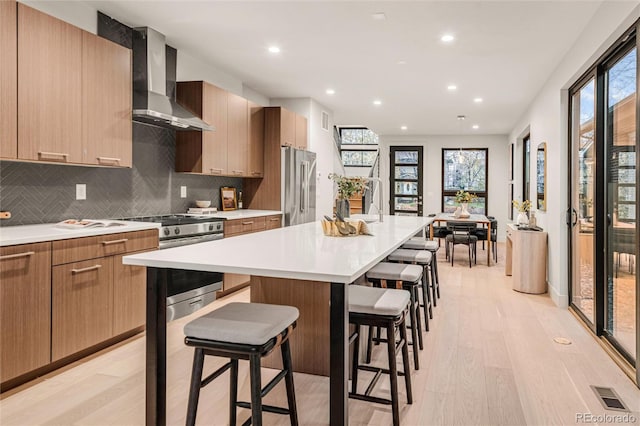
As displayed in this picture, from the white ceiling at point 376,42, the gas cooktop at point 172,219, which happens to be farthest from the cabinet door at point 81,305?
the white ceiling at point 376,42

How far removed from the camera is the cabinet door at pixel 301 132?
6.22 metres

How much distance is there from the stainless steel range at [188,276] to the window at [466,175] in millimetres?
8027

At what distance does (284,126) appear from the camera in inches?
227

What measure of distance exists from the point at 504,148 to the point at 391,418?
9773 millimetres

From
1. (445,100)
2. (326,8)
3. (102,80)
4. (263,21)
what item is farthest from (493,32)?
(102,80)

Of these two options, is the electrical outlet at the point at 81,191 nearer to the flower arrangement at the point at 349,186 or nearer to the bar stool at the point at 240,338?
the flower arrangement at the point at 349,186

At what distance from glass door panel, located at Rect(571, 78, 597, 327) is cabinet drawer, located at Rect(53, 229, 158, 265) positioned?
3.64 m

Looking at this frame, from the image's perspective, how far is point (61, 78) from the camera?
291cm

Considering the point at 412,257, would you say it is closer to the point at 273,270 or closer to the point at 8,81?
the point at 273,270

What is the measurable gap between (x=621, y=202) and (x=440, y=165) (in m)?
8.07

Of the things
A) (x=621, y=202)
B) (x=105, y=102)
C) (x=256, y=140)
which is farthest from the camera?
(x=256, y=140)

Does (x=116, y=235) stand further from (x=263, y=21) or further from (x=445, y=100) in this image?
(x=445, y=100)

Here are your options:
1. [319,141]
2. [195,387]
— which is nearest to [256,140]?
[319,141]

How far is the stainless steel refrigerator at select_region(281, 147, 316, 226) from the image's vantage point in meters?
5.77
